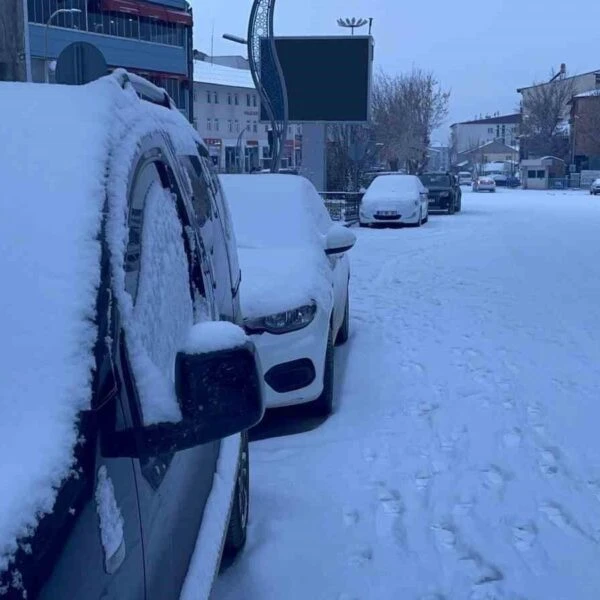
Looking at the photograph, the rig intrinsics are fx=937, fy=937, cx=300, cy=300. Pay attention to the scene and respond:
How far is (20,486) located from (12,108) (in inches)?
41.8

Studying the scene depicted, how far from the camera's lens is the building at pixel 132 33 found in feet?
143

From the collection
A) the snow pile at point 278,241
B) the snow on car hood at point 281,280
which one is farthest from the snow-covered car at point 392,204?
the snow on car hood at point 281,280

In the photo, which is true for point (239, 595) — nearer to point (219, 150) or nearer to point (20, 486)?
point (20, 486)

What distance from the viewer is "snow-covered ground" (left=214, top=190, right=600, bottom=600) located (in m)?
3.99

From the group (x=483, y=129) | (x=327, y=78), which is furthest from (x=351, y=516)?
(x=483, y=129)

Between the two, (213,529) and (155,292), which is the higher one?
(155,292)

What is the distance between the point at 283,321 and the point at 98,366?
13.7ft

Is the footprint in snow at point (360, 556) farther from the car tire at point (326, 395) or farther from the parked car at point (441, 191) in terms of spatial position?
the parked car at point (441, 191)

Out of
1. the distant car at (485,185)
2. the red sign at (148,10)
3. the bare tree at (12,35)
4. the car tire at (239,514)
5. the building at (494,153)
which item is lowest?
the building at (494,153)

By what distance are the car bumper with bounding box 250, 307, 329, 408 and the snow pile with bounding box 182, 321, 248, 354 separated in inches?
147

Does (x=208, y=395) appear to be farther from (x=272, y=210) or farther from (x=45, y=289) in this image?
(x=272, y=210)


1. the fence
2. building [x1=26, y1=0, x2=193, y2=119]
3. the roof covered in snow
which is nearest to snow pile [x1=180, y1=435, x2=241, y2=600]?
the fence

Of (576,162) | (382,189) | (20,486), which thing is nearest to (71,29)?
(382,189)

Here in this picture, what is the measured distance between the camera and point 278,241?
7.20 metres
